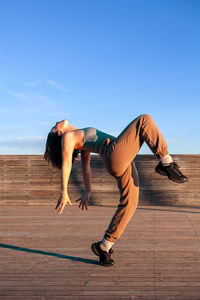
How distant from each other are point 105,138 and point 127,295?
1157mm

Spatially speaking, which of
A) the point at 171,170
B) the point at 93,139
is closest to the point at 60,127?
the point at 93,139

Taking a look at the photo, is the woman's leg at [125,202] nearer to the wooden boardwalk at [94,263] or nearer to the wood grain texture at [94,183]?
the wooden boardwalk at [94,263]

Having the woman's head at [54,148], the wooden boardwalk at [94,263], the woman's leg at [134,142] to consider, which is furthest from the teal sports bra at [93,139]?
the wooden boardwalk at [94,263]

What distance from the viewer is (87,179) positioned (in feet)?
10.1

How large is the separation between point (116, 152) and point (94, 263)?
107cm

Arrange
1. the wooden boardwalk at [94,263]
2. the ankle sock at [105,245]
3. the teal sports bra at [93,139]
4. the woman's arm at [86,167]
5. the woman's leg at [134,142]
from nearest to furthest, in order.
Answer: the wooden boardwalk at [94,263] < the woman's leg at [134,142] < the teal sports bra at [93,139] < the ankle sock at [105,245] < the woman's arm at [86,167]

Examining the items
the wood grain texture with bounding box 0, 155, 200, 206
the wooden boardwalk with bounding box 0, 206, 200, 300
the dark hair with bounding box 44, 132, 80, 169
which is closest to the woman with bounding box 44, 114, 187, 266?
the dark hair with bounding box 44, 132, 80, 169

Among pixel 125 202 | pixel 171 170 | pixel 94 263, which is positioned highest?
pixel 171 170

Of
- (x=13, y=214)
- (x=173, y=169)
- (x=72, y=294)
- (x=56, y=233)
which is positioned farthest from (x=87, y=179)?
(x=13, y=214)

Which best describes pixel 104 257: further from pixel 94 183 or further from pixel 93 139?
pixel 94 183

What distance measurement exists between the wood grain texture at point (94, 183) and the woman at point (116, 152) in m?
5.38

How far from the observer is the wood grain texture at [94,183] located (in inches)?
325

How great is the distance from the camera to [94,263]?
2.95m

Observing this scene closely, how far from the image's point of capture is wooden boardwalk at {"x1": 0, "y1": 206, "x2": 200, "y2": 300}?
7.22ft
